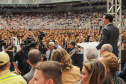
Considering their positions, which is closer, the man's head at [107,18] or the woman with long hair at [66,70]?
the woman with long hair at [66,70]

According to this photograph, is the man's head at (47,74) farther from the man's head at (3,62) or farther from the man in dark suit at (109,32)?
the man in dark suit at (109,32)

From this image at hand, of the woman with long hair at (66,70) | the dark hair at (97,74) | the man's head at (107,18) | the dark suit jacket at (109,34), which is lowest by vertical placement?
the woman with long hair at (66,70)

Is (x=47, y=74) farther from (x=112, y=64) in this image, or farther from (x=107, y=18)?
(x=107, y=18)

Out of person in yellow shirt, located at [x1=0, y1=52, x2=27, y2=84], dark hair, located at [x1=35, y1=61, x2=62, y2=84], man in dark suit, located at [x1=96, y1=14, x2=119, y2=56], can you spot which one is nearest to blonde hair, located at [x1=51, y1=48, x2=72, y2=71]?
person in yellow shirt, located at [x1=0, y1=52, x2=27, y2=84]

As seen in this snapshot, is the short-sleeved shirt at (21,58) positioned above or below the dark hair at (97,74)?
below

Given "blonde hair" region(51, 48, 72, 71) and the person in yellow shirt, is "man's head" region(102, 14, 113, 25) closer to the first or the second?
"blonde hair" region(51, 48, 72, 71)

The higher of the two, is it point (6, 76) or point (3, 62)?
point (3, 62)

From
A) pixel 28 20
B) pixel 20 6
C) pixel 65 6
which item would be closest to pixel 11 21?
pixel 28 20

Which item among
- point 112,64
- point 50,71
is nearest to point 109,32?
point 112,64

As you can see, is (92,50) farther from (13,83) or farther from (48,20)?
(48,20)

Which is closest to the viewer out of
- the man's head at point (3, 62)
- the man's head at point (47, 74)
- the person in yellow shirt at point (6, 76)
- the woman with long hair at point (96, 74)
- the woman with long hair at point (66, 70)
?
the man's head at point (47, 74)

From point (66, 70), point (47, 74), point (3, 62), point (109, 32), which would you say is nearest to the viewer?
point (47, 74)

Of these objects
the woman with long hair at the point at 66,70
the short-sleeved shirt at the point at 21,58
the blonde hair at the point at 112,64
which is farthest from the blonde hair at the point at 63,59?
the short-sleeved shirt at the point at 21,58

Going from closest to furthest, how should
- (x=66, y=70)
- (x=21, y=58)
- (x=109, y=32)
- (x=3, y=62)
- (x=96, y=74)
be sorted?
(x=96, y=74) → (x=3, y=62) → (x=66, y=70) → (x=109, y=32) → (x=21, y=58)
